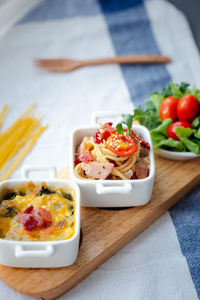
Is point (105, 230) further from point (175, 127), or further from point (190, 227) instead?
point (175, 127)

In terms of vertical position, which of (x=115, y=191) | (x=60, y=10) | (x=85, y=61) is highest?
(x=60, y=10)

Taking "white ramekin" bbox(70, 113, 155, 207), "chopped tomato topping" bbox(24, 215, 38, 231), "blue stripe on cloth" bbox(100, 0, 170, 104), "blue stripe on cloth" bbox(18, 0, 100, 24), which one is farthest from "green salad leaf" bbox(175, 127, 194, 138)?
"blue stripe on cloth" bbox(18, 0, 100, 24)

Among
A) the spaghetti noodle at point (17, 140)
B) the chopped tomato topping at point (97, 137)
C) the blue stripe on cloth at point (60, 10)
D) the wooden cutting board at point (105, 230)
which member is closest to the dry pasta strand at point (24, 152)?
the spaghetti noodle at point (17, 140)

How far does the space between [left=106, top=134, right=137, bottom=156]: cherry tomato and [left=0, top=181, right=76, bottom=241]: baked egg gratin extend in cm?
35

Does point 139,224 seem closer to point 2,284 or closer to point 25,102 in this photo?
point 2,284

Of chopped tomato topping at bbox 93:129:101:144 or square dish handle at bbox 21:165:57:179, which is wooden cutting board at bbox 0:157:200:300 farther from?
chopped tomato topping at bbox 93:129:101:144

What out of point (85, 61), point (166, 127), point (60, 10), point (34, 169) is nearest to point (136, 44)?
point (85, 61)

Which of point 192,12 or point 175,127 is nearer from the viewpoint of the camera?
point 175,127

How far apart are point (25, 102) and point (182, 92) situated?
Answer: 1.31 meters

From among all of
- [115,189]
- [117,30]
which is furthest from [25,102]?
[115,189]

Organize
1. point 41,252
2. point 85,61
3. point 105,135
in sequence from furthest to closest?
point 85,61, point 105,135, point 41,252

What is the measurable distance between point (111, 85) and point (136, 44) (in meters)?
0.63

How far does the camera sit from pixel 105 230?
2309mm

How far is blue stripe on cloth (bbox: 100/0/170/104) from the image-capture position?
3.56 meters
